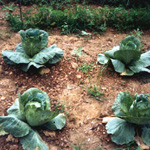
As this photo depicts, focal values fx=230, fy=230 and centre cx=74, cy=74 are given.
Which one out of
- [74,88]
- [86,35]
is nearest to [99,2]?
[86,35]

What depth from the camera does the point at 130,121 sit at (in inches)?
113

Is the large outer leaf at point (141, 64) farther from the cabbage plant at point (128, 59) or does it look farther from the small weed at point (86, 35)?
the small weed at point (86, 35)

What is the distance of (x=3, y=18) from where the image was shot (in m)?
4.89

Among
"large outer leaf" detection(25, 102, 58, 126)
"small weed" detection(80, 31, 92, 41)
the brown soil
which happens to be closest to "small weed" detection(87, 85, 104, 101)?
the brown soil

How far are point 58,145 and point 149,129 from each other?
1.14 metres

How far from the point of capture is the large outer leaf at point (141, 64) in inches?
146

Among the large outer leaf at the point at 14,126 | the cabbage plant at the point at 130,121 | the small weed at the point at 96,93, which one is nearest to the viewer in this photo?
the large outer leaf at the point at 14,126

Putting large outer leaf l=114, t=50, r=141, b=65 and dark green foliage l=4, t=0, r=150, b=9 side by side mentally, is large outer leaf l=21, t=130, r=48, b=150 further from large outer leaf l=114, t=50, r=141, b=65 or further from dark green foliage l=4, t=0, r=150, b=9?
dark green foliage l=4, t=0, r=150, b=9

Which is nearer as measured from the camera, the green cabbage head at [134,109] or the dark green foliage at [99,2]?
the green cabbage head at [134,109]

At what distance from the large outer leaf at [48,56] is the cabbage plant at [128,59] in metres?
0.70

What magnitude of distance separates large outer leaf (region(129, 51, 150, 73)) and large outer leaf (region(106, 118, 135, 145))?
3.58 ft

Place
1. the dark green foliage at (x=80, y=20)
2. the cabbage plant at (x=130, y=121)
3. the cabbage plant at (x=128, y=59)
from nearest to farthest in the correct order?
the cabbage plant at (x=130, y=121) → the cabbage plant at (x=128, y=59) → the dark green foliage at (x=80, y=20)

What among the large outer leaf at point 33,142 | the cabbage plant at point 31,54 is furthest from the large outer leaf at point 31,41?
the large outer leaf at point 33,142

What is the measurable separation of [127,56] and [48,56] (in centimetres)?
126
